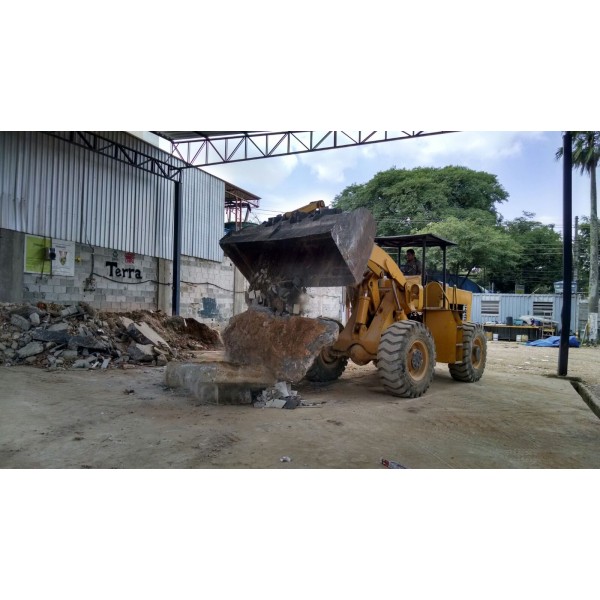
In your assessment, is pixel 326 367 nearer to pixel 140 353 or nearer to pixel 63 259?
pixel 140 353

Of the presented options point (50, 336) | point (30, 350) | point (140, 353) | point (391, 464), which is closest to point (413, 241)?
point (391, 464)

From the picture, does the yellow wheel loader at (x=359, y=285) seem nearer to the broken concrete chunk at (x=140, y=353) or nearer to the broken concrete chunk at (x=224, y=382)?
the broken concrete chunk at (x=224, y=382)

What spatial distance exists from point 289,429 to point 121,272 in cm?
861

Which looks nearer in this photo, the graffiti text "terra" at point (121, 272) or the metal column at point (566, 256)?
the metal column at point (566, 256)

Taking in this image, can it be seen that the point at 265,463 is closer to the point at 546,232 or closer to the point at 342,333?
the point at 342,333

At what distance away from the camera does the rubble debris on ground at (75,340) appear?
706 centimetres

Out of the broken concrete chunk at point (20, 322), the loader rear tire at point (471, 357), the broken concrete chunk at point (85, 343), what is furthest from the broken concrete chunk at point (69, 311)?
the loader rear tire at point (471, 357)

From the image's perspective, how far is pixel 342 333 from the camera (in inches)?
227

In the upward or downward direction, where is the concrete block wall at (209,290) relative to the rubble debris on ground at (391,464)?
upward

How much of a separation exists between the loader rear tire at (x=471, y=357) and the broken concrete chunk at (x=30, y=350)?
6.31 metres

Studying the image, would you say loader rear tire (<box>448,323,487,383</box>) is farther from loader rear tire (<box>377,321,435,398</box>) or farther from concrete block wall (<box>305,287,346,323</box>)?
concrete block wall (<box>305,287,346,323</box>)

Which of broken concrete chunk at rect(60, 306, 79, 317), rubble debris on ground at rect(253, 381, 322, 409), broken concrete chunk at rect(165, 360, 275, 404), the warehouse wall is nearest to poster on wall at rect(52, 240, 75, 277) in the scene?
the warehouse wall

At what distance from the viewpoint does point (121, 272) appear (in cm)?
1113

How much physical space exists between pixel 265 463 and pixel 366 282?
3.14m
